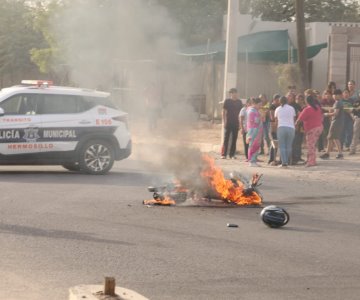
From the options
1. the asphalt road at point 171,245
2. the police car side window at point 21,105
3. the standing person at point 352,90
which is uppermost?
the standing person at point 352,90

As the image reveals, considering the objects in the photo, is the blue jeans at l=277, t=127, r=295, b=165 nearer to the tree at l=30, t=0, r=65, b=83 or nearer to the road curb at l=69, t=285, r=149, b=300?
the tree at l=30, t=0, r=65, b=83

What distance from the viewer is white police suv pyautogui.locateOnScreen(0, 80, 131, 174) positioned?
17.1 metres

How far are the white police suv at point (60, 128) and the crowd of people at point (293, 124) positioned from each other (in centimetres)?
378

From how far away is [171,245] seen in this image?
31.9 feet

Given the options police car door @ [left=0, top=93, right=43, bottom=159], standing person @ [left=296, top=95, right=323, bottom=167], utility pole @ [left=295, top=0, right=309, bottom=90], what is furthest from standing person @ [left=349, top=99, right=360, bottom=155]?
police car door @ [left=0, top=93, right=43, bottom=159]

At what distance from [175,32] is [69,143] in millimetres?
6994

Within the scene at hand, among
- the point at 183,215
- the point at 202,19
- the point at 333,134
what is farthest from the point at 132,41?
the point at 202,19

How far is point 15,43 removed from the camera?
155 feet

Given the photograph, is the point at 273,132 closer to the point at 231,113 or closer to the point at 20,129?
the point at 231,113

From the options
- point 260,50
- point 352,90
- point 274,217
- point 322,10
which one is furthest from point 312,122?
point 322,10

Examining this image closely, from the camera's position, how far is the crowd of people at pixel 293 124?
20094 millimetres

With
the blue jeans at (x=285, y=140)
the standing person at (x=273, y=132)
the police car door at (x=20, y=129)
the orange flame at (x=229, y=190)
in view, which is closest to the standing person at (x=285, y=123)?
the blue jeans at (x=285, y=140)

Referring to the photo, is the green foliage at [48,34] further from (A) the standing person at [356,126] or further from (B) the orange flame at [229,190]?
(B) the orange flame at [229,190]

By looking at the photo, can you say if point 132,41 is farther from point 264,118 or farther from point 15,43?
point 15,43
